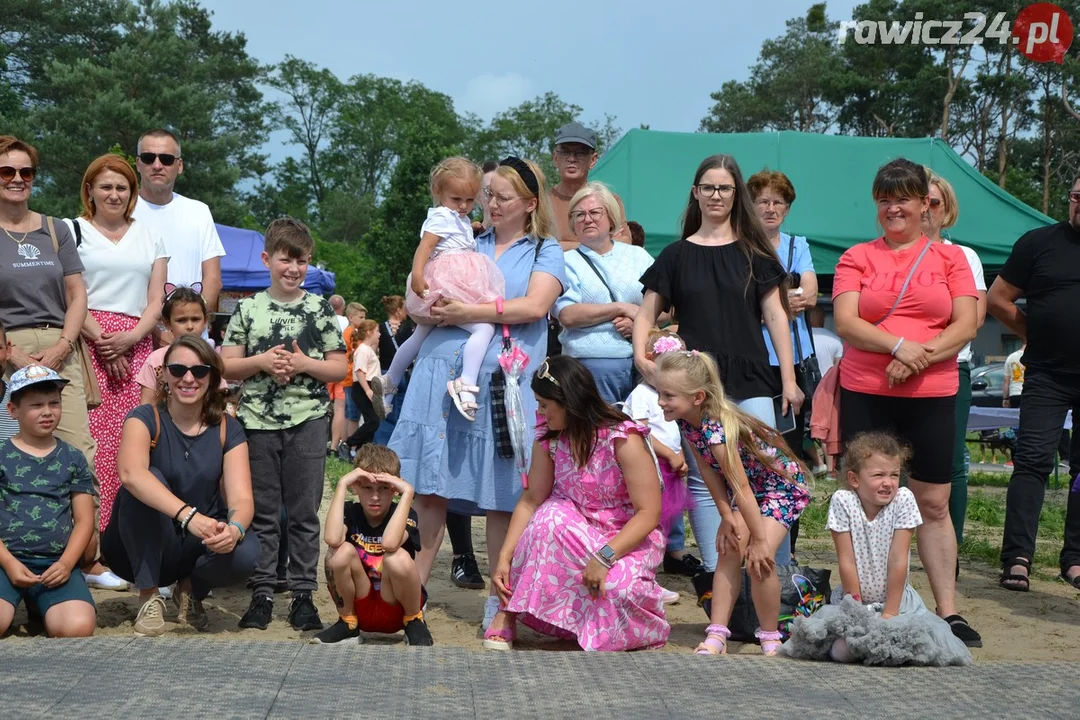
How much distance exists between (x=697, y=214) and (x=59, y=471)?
293 cm

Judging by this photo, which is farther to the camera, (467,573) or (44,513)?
(467,573)

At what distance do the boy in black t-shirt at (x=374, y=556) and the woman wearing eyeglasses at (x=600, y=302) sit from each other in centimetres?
129

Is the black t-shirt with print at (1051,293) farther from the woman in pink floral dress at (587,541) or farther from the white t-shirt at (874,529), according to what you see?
the woman in pink floral dress at (587,541)

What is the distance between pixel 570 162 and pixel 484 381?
5.77ft

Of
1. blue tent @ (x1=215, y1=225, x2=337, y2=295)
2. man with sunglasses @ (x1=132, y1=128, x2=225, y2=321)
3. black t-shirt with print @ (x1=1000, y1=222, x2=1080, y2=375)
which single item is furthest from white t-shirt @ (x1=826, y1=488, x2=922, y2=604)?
blue tent @ (x1=215, y1=225, x2=337, y2=295)

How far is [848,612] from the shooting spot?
13.9ft

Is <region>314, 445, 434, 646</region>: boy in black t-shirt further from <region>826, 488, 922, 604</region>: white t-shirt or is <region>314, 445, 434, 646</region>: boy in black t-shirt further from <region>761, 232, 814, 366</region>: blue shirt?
<region>761, 232, 814, 366</region>: blue shirt

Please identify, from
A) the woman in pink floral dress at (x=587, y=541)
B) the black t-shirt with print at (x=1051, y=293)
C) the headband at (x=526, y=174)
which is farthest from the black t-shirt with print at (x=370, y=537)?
the black t-shirt with print at (x=1051, y=293)

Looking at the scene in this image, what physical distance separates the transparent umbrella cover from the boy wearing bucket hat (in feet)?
5.67

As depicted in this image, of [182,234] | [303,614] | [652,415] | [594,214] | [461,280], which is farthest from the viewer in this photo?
[182,234]

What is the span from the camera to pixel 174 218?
5848 millimetres

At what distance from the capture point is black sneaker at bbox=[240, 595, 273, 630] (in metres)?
4.95

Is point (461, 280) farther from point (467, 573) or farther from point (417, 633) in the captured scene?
point (467, 573)

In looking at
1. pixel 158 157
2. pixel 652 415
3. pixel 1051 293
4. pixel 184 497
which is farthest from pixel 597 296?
pixel 1051 293
